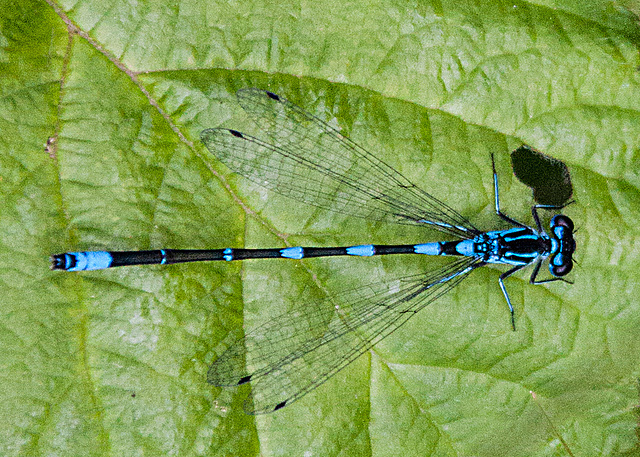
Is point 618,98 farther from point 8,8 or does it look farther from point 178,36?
point 8,8

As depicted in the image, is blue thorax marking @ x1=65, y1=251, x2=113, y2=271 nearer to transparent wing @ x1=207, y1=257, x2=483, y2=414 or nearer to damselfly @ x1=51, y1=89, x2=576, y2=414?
damselfly @ x1=51, y1=89, x2=576, y2=414

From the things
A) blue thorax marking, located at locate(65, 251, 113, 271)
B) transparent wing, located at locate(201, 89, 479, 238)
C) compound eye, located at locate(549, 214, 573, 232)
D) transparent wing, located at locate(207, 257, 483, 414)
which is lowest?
transparent wing, located at locate(207, 257, 483, 414)

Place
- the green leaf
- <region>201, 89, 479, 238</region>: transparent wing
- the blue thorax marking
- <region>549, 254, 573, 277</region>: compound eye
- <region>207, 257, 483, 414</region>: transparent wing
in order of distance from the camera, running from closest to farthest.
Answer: the blue thorax marking < the green leaf < <region>207, 257, 483, 414</region>: transparent wing < <region>201, 89, 479, 238</region>: transparent wing < <region>549, 254, 573, 277</region>: compound eye

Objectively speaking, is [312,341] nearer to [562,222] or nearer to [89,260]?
[89,260]

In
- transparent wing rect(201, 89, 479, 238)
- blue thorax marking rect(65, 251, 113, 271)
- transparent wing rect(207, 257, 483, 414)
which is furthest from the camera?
transparent wing rect(201, 89, 479, 238)

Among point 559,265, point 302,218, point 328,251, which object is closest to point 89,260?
point 302,218

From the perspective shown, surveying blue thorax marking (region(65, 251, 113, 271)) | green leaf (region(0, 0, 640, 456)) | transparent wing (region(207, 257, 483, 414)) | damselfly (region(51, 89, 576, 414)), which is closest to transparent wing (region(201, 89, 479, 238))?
damselfly (region(51, 89, 576, 414))

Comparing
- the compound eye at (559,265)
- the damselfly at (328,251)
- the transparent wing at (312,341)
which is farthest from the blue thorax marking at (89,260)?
the compound eye at (559,265)
